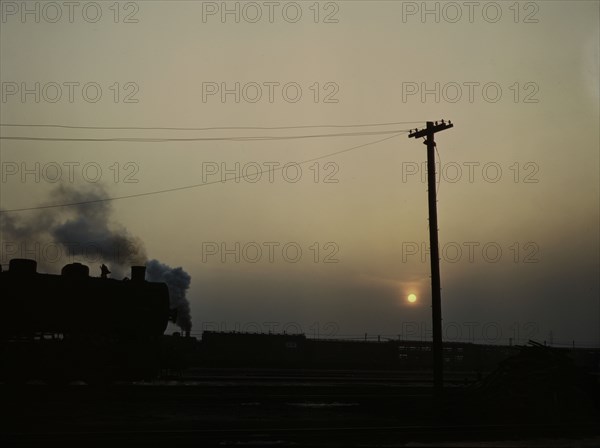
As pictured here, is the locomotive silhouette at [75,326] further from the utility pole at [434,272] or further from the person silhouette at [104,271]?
the utility pole at [434,272]

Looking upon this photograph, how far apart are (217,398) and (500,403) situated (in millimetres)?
8684

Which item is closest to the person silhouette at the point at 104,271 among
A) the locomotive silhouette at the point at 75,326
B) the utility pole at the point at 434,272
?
the locomotive silhouette at the point at 75,326

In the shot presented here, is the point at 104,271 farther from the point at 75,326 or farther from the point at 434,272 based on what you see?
the point at 434,272

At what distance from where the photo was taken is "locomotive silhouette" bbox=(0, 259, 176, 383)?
79.5 ft

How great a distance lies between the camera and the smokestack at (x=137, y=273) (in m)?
27.2

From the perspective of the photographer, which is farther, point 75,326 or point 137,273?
point 137,273

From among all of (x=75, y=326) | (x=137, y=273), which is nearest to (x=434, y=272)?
(x=137, y=273)

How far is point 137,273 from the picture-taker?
→ 2734 centimetres

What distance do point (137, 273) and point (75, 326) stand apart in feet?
10.6

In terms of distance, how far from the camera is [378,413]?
64.5 ft

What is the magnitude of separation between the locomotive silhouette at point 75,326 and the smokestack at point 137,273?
14.6 inches

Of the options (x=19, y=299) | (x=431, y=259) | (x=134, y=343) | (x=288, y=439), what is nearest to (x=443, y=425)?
(x=288, y=439)

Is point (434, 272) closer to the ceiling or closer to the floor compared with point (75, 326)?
closer to the ceiling

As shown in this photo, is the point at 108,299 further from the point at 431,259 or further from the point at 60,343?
the point at 431,259
